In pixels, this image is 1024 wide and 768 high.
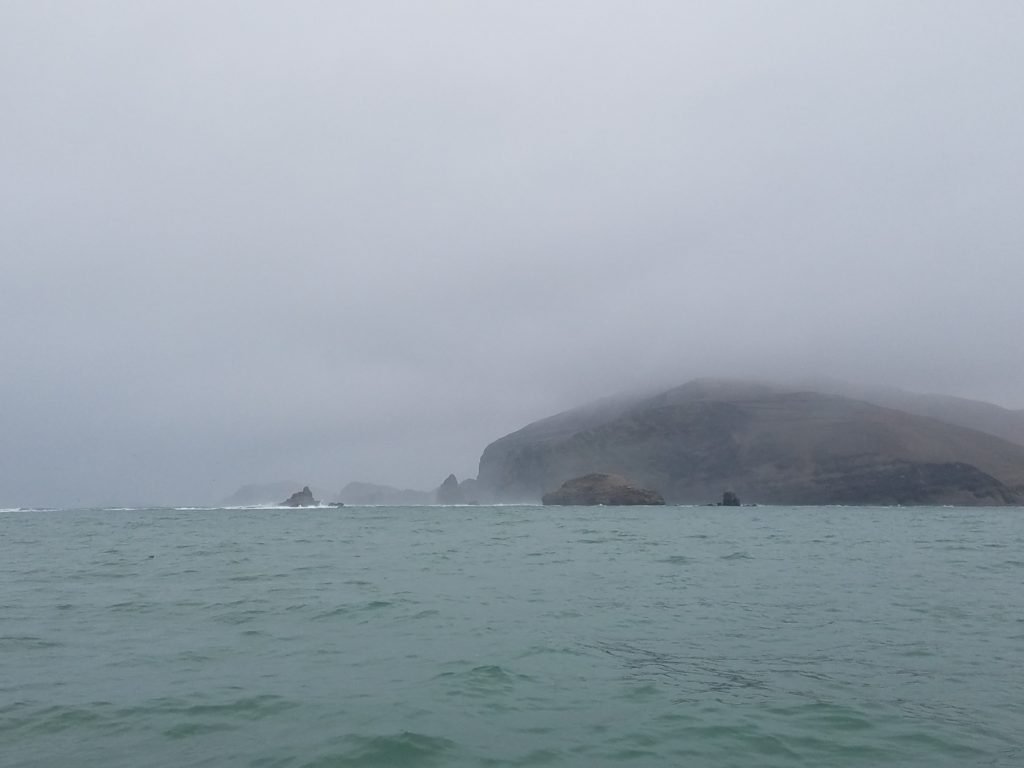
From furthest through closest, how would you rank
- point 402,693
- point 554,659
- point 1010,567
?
point 1010,567 < point 554,659 < point 402,693

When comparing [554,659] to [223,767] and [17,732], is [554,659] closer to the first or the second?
[223,767]

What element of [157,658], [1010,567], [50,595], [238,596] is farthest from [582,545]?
[157,658]

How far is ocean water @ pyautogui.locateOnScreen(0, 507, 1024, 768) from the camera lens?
10.3m

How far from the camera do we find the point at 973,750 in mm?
9953

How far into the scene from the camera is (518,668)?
1427 cm

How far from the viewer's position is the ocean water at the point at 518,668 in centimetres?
1033

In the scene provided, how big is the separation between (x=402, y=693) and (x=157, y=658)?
581 cm

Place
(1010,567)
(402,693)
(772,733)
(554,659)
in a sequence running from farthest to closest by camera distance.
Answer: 1. (1010,567)
2. (554,659)
3. (402,693)
4. (772,733)

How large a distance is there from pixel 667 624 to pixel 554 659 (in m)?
4.28

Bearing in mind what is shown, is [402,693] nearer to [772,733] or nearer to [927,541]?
[772,733]

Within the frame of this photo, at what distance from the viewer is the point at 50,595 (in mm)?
24516

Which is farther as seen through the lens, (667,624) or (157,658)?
(667,624)

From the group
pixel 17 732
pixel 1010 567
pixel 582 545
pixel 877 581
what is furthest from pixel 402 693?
pixel 582 545

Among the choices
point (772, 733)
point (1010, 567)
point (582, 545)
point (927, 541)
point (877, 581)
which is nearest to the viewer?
point (772, 733)
